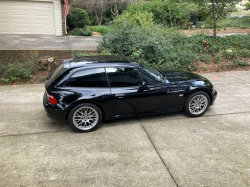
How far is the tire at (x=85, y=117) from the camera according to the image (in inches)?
174

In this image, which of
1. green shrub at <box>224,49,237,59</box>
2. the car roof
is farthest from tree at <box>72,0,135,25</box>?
the car roof

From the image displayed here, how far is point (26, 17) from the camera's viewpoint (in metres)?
13.9

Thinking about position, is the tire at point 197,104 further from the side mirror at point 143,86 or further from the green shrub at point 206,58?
the green shrub at point 206,58

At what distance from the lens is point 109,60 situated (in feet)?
16.2

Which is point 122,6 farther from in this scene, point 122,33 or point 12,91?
point 12,91

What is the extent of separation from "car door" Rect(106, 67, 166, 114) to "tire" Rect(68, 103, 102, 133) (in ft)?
1.52

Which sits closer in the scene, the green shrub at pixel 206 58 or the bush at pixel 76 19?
the green shrub at pixel 206 58

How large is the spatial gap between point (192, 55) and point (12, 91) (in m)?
6.87

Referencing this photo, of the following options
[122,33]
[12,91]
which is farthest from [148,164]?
[122,33]

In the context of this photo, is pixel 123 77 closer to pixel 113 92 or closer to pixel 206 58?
pixel 113 92

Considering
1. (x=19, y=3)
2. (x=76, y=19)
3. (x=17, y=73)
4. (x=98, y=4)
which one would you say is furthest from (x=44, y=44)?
(x=98, y=4)

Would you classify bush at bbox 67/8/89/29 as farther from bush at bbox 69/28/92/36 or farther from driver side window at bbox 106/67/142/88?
driver side window at bbox 106/67/142/88

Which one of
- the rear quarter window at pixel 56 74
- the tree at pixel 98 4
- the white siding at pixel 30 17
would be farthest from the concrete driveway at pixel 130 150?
the tree at pixel 98 4

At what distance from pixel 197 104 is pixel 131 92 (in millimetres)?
1692
